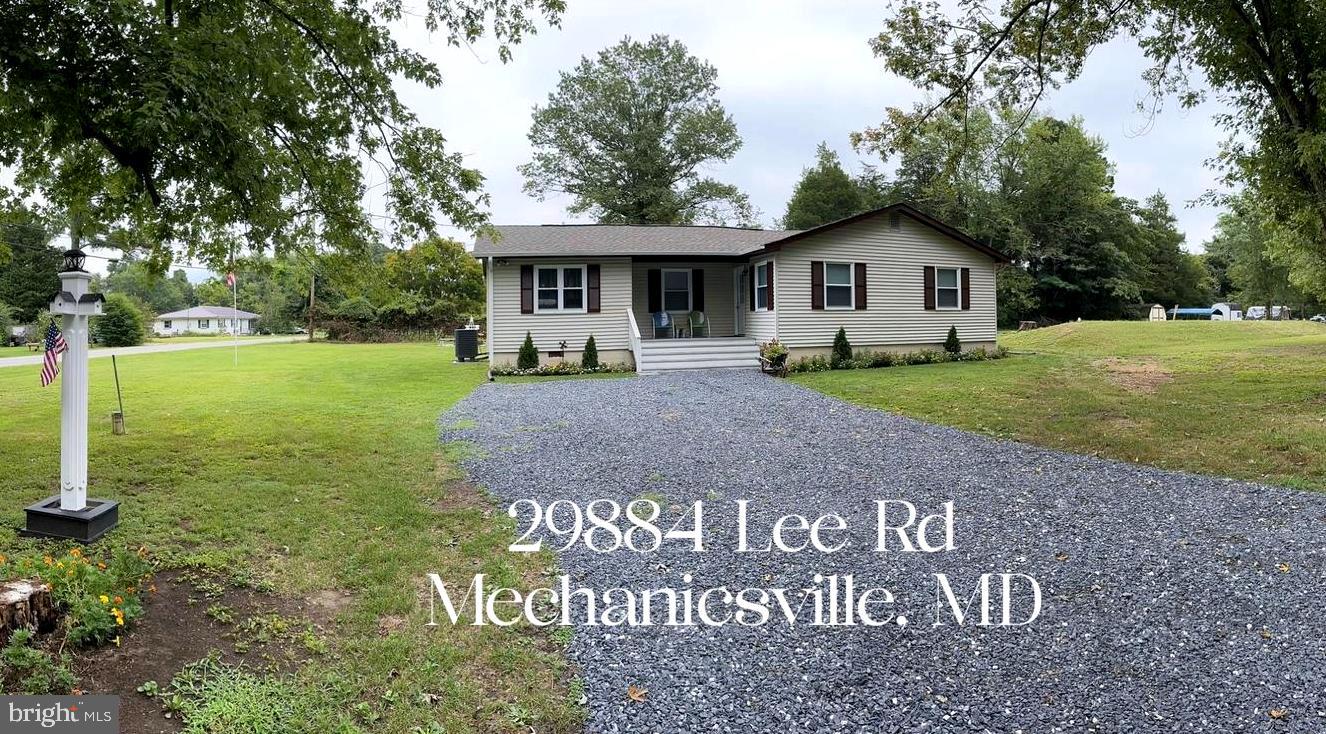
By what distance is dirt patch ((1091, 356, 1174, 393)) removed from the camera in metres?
12.3

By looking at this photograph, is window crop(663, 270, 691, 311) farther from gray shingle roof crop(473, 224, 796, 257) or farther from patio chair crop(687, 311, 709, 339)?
gray shingle roof crop(473, 224, 796, 257)

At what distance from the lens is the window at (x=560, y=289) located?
17.2 meters

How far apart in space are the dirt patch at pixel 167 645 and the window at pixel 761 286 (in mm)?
14267

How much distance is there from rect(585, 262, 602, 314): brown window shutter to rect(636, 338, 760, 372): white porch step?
1714mm

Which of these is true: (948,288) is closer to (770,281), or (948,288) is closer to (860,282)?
(860,282)

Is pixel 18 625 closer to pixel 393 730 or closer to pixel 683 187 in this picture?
pixel 393 730

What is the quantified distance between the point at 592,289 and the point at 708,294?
3.57 meters

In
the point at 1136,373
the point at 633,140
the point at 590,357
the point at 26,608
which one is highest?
the point at 633,140

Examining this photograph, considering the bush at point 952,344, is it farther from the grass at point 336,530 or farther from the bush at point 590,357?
the grass at point 336,530

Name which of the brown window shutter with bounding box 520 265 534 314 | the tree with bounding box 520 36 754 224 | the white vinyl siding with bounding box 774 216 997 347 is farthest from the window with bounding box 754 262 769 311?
the tree with bounding box 520 36 754 224

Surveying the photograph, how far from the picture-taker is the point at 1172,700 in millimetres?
2885

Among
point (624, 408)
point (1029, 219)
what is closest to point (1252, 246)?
point (1029, 219)

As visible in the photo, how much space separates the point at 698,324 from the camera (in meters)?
18.9

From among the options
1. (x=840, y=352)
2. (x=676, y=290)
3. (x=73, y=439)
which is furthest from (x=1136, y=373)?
(x=73, y=439)
